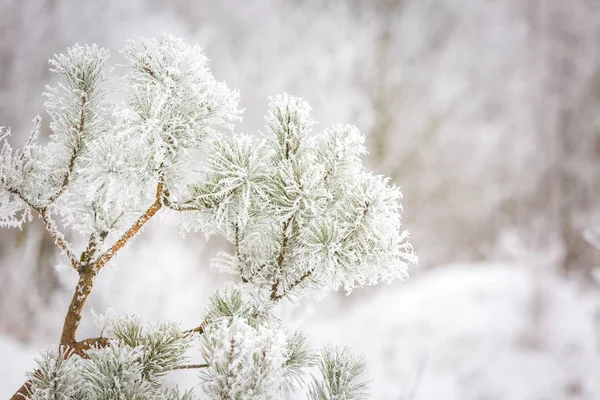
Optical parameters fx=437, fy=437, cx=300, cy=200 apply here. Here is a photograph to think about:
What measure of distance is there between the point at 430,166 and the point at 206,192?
1332 millimetres

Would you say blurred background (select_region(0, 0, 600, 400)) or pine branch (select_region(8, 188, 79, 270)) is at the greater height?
blurred background (select_region(0, 0, 600, 400))

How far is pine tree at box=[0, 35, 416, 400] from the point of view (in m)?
0.39

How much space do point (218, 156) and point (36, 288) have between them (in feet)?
3.57

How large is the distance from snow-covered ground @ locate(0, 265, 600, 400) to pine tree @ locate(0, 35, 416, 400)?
3.07ft

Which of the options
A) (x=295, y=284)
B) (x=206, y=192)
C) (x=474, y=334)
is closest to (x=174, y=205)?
(x=206, y=192)

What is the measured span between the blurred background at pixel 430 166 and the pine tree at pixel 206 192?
0.91 m

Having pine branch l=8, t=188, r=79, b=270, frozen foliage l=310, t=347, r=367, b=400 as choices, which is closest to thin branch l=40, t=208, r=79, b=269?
pine branch l=8, t=188, r=79, b=270

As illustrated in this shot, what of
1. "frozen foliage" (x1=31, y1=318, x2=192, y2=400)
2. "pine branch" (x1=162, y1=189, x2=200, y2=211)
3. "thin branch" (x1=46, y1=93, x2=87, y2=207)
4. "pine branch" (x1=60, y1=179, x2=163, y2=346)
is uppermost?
"thin branch" (x1=46, y1=93, x2=87, y2=207)

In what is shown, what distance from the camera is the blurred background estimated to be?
1.31m

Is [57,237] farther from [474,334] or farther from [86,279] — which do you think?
[474,334]

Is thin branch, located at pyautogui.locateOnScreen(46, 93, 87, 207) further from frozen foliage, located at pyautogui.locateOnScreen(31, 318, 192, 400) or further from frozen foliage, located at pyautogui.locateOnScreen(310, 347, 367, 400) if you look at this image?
frozen foliage, located at pyautogui.locateOnScreen(310, 347, 367, 400)

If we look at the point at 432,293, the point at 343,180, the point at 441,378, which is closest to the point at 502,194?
the point at 432,293

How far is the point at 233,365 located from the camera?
12.3 inches

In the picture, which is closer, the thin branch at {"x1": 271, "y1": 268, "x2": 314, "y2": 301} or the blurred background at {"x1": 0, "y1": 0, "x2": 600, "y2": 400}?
the thin branch at {"x1": 271, "y1": 268, "x2": 314, "y2": 301}
